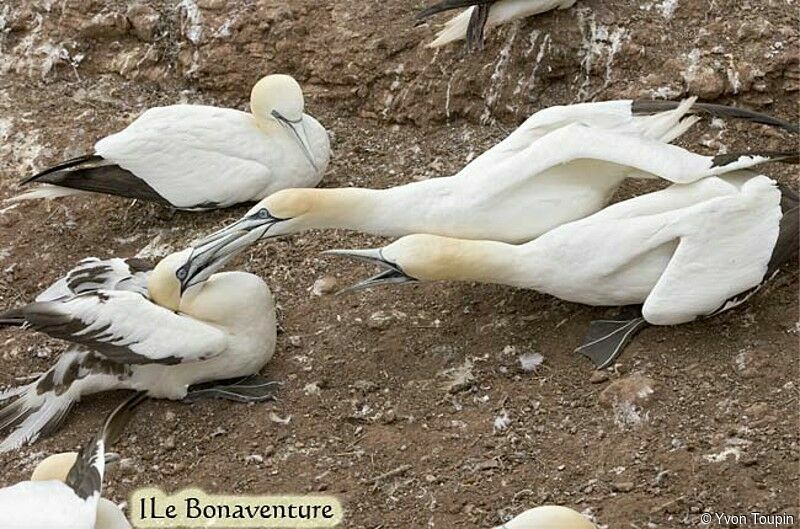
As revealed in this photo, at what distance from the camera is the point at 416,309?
19.4 ft

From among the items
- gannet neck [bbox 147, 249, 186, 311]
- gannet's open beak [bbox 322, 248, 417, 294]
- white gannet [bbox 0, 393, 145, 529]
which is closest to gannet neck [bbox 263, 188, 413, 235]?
gannet's open beak [bbox 322, 248, 417, 294]

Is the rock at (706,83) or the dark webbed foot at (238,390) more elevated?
the rock at (706,83)

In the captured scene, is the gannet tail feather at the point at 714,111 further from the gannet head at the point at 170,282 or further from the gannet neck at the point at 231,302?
the gannet head at the point at 170,282

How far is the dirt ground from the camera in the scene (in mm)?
4977

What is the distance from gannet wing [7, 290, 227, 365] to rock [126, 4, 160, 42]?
104 inches

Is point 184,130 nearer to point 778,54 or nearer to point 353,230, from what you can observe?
point 353,230

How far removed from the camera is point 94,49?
796 cm

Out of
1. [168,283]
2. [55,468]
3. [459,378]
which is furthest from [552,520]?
[168,283]

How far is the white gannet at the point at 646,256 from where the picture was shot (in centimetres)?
532

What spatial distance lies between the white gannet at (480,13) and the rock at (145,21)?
5.39 feet

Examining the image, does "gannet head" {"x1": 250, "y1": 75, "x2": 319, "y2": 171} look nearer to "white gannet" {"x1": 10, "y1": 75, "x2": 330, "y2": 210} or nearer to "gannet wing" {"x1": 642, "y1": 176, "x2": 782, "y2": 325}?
"white gannet" {"x1": 10, "y1": 75, "x2": 330, "y2": 210}

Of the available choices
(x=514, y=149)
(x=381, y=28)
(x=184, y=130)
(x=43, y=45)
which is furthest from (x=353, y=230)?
(x=43, y=45)

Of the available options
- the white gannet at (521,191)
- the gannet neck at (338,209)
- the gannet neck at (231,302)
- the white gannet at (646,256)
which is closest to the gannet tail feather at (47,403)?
the gannet neck at (231,302)

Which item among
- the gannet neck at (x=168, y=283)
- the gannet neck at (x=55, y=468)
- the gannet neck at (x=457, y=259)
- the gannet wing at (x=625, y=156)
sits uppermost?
the gannet wing at (x=625, y=156)
